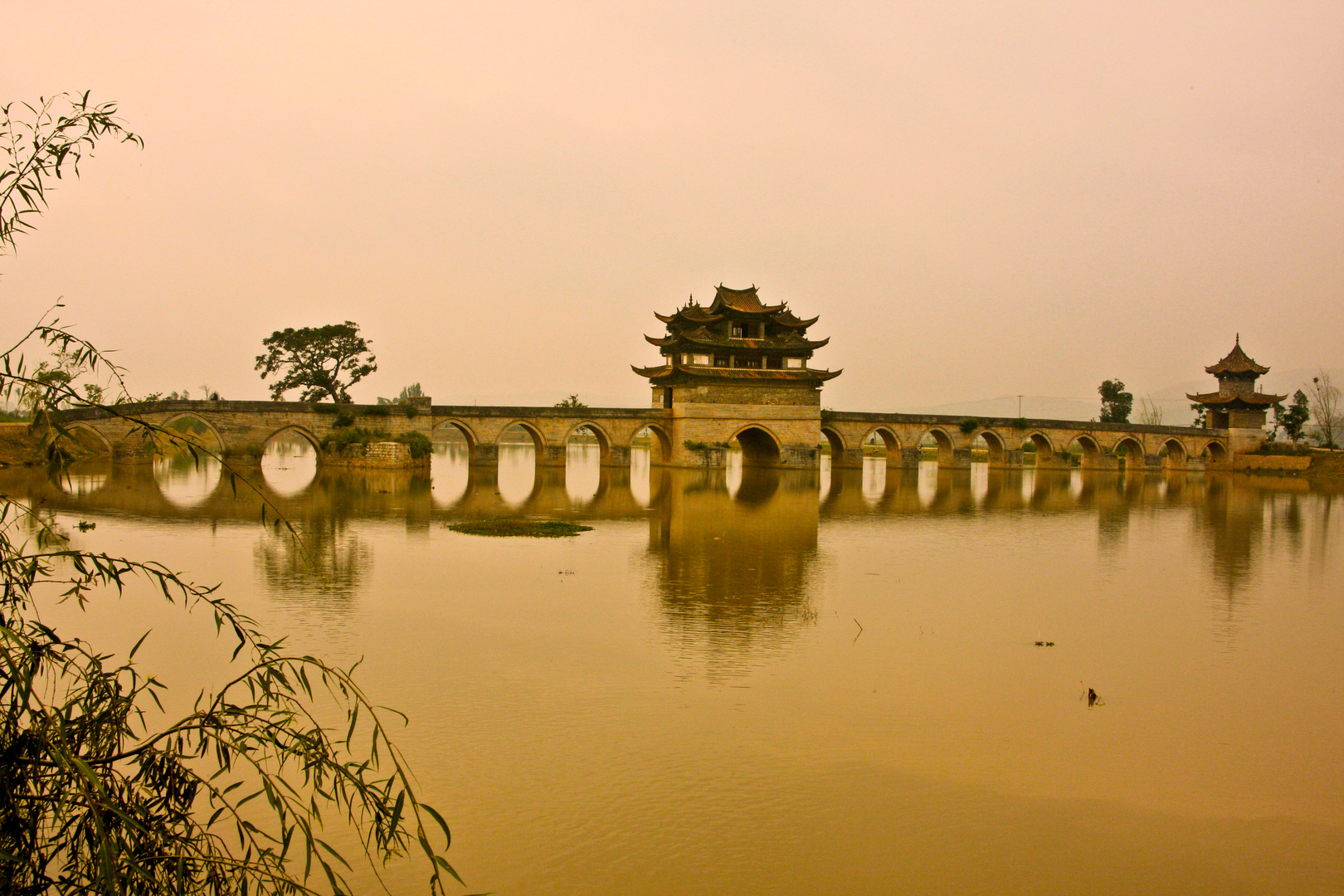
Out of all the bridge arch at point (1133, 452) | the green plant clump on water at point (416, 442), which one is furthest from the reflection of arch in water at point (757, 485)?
the bridge arch at point (1133, 452)

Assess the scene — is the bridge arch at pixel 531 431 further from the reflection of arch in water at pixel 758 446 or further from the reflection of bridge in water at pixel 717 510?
the reflection of arch in water at pixel 758 446

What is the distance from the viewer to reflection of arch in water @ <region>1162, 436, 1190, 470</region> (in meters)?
49.8

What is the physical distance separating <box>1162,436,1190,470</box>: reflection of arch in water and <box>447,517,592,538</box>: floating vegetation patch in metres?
40.3

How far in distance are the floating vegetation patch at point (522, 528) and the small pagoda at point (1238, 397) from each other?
142 feet

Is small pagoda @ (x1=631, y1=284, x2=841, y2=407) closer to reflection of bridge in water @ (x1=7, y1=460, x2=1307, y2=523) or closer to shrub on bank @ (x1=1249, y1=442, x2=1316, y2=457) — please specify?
reflection of bridge in water @ (x1=7, y1=460, x2=1307, y2=523)

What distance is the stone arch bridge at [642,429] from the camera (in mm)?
33156

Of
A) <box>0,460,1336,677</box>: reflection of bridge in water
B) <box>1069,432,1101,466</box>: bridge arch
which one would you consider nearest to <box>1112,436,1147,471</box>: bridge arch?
<box>1069,432,1101,466</box>: bridge arch

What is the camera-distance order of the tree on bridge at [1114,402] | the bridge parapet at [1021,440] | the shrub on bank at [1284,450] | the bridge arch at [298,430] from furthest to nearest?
1. the tree on bridge at [1114,402]
2. the shrub on bank at [1284,450]
3. the bridge parapet at [1021,440]
4. the bridge arch at [298,430]

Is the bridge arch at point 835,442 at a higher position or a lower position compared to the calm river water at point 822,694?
higher

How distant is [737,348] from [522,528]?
838 inches

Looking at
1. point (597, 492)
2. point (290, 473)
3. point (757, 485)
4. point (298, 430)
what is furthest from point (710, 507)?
point (290, 473)

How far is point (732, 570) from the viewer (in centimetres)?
1477

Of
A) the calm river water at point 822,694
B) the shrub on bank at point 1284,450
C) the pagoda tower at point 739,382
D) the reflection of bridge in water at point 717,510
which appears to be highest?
the pagoda tower at point 739,382

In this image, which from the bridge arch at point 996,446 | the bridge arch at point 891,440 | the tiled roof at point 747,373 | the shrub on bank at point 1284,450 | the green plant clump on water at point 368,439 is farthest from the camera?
the shrub on bank at point 1284,450
